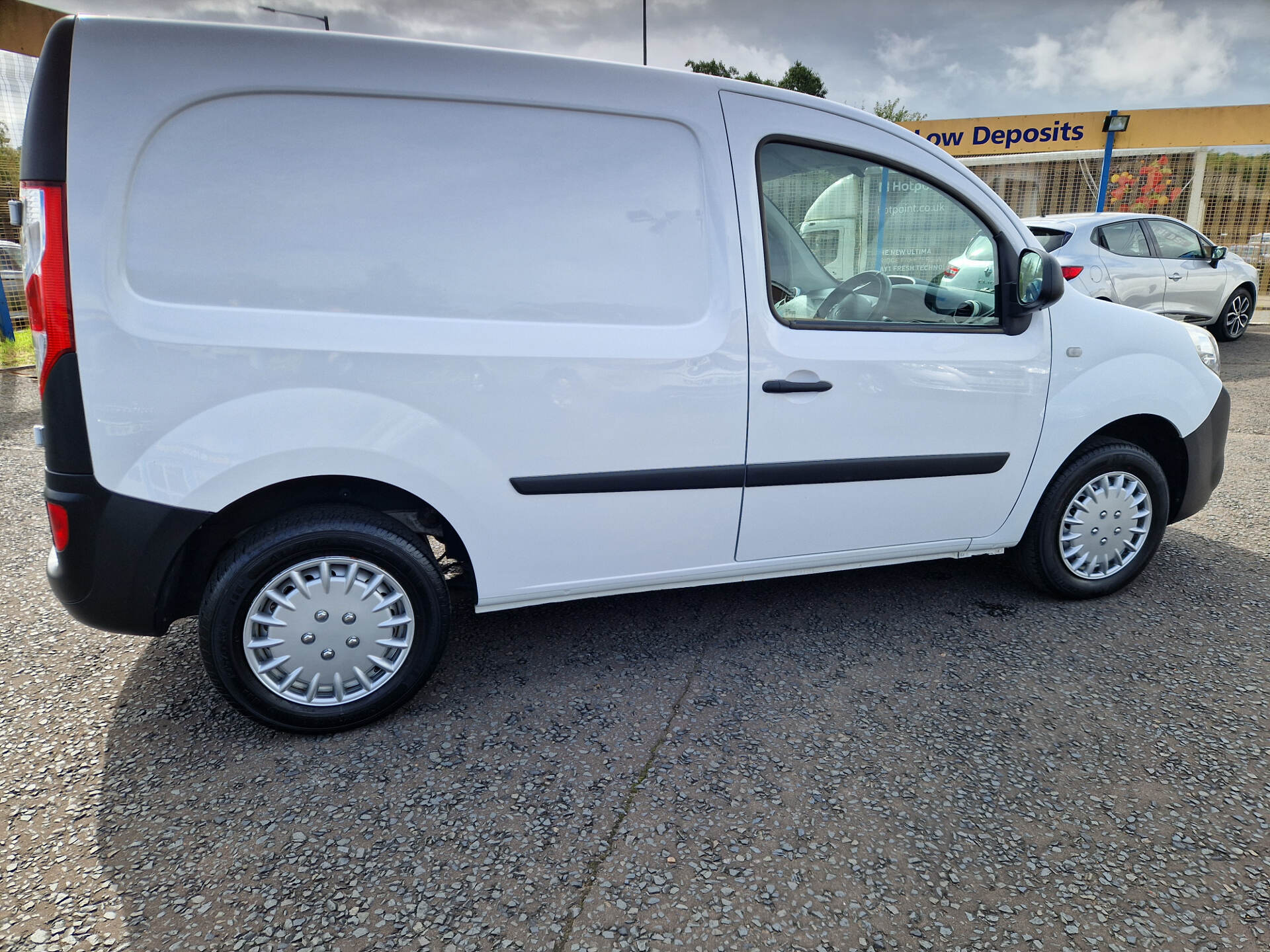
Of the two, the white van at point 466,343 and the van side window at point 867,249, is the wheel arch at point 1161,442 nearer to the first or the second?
the white van at point 466,343

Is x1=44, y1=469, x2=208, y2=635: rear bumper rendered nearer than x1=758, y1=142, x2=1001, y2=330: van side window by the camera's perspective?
Yes

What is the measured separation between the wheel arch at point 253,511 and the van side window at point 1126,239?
28.7ft

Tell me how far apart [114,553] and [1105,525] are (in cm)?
346

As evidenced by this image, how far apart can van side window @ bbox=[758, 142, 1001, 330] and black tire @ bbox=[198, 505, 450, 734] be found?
1387mm

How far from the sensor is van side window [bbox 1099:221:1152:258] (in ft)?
28.2

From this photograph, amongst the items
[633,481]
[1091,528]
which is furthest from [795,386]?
[1091,528]

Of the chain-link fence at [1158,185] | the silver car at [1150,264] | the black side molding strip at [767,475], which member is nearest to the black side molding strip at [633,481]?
the black side molding strip at [767,475]

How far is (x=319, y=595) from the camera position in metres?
2.34

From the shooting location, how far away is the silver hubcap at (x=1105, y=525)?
3176 mm

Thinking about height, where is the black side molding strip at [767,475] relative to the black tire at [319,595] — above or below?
above

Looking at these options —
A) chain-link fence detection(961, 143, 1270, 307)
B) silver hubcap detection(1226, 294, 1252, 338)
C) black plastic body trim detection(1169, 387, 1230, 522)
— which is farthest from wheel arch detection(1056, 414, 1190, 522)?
chain-link fence detection(961, 143, 1270, 307)

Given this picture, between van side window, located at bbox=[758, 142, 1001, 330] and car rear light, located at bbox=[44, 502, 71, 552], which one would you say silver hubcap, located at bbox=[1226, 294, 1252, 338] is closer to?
van side window, located at bbox=[758, 142, 1001, 330]

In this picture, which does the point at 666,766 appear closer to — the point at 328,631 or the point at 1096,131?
the point at 328,631

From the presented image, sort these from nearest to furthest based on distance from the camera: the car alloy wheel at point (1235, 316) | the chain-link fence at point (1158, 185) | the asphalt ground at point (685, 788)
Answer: the asphalt ground at point (685, 788)
the car alloy wheel at point (1235, 316)
the chain-link fence at point (1158, 185)
